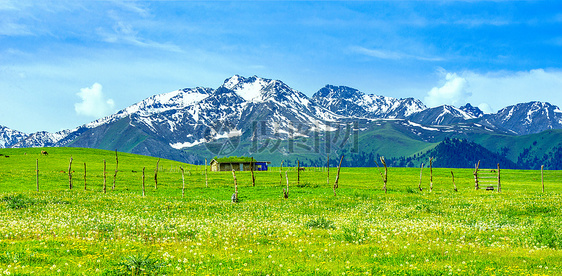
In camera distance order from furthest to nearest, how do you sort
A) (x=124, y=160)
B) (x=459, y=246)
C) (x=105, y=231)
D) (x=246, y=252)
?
(x=124, y=160) < (x=105, y=231) < (x=459, y=246) < (x=246, y=252)

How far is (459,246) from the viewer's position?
15.6 meters

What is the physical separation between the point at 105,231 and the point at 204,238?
5365mm

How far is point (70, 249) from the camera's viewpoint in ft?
46.0

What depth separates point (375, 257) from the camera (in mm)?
13430

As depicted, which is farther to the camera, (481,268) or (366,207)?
(366,207)

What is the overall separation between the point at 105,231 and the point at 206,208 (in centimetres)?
1303

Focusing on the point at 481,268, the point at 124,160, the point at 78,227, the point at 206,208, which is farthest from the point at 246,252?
the point at 124,160

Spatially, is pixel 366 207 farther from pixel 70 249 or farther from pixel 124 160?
pixel 124 160

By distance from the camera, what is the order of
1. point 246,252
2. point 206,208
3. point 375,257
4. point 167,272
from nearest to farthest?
point 167,272, point 375,257, point 246,252, point 206,208

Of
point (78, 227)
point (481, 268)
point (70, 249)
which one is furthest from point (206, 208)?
point (481, 268)

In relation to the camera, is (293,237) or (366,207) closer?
(293,237)

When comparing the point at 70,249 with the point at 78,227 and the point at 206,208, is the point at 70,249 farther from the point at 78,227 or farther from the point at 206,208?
the point at 206,208

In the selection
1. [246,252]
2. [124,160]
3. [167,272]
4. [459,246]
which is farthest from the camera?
[124,160]

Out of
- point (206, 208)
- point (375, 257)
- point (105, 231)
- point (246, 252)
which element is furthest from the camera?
point (206, 208)
